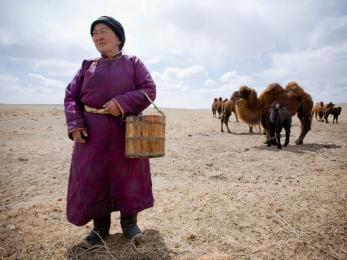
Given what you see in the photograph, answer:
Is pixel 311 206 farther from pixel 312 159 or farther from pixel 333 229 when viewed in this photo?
pixel 312 159

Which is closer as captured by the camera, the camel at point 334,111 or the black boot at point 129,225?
the black boot at point 129,225

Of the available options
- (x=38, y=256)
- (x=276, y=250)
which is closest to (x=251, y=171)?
(x=276, y=250)

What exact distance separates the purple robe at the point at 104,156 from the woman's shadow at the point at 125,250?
0.27m

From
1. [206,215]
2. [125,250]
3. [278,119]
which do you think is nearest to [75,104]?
[125,250]

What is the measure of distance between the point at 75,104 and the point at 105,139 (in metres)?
0.44

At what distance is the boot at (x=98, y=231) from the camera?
8.48 feet

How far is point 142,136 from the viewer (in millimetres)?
2234

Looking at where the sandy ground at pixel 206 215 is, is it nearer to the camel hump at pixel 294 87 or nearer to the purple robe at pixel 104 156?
the purple robe at pixel 104 156

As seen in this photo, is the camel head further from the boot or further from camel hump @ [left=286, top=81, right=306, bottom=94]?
the boot

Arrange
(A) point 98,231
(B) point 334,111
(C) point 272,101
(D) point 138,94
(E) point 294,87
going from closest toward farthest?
(D) point 138,94
(A) point 98,231
(C) point 272,101
(E) point 294,87
(B) point 334,111

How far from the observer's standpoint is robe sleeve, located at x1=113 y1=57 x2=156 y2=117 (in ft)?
7.57

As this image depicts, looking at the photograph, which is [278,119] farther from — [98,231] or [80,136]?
[80,136]

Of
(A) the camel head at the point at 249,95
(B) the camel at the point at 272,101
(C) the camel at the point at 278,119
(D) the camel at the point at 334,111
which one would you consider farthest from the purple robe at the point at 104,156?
(D) the camel at the point at 334,111

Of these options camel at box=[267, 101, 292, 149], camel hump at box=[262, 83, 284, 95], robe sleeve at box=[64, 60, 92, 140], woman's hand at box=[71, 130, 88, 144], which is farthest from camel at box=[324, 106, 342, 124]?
woman's hand at box=[71, 130, 88, 144]
